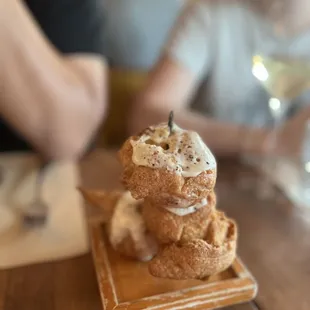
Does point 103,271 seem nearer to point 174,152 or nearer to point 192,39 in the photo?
point 174,152

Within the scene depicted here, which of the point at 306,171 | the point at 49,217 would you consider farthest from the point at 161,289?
the point at 306,171

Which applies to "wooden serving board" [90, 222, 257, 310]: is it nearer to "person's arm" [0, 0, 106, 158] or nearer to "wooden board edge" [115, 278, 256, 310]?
"wooden board edge" [115, 278, 256, 310]

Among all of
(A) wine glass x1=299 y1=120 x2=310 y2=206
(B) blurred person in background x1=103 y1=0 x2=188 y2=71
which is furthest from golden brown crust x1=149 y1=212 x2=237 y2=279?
(B) blurred person in background x1=103 y1=0 x2=188 y2=71

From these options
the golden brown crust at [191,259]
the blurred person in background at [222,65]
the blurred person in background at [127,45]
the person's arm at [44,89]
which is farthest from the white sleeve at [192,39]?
the golden brown crust at [191,259]

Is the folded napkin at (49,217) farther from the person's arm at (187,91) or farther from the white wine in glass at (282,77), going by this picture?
the white wine in glass at (282,77)

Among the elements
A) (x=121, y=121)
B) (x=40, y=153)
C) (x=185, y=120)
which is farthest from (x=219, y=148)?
(x=121, y=121)
